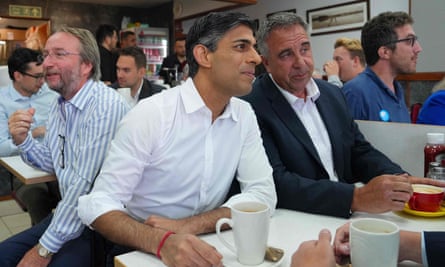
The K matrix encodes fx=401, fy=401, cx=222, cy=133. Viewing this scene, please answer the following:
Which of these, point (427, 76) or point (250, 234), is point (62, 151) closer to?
point (250, 234)

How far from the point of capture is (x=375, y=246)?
747 millimetres

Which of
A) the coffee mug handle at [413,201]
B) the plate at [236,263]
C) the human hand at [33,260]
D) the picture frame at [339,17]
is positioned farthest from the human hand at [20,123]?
the picture frame at [339,17]

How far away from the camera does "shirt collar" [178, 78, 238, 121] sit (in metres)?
1.25

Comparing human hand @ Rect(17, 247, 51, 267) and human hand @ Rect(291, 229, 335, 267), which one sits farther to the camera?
human hand @ Rect(17, 247, 51, 267)

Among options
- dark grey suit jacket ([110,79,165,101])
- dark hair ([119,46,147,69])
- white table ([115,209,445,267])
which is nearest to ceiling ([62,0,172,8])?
dark hair ([119,46,147,69])

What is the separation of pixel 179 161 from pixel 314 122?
65cm

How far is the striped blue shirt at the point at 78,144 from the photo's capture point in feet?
4.86

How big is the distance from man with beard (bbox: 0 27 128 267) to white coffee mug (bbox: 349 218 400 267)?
1047 mm

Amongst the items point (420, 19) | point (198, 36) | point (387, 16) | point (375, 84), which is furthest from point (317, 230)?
point (420, 19)

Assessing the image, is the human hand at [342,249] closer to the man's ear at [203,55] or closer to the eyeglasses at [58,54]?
the man's ear at [203,55]

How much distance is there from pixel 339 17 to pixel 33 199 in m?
4.81

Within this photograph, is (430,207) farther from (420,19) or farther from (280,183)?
(420,19)

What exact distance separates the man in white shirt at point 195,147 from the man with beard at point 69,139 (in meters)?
0.32

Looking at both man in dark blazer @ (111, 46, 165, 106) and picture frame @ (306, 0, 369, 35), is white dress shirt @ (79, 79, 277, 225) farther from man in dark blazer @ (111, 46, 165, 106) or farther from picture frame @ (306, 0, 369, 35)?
picture frame @ (306, 0, 369, 35)
